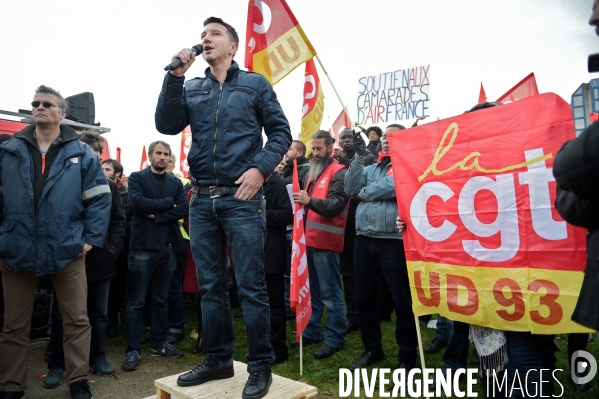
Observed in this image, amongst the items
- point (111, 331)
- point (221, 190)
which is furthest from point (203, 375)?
point (111, 331)

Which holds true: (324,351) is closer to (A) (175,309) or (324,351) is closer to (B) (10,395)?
(A) (175,309)

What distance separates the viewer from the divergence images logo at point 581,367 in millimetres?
3809

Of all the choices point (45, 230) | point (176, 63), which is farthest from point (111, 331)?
point (176, 63)

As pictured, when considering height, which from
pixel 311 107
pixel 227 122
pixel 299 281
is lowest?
pixel 299 281

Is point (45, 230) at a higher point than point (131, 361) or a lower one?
higher

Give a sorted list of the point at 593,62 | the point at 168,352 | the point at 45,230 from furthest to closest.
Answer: the point at 168,352, the point at 45,230, the point at 593,62

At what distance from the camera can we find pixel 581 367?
3.89m

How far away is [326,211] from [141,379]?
2517 millimetres

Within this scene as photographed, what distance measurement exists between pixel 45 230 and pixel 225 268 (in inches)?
63.3

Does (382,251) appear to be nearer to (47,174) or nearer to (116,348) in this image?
(47,174)

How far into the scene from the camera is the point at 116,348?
548cm

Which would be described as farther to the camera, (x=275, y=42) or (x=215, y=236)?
(x=275, y=42)

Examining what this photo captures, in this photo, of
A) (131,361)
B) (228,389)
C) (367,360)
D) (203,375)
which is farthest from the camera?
(131,361)

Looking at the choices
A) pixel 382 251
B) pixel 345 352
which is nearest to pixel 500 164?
pixel 382 251
